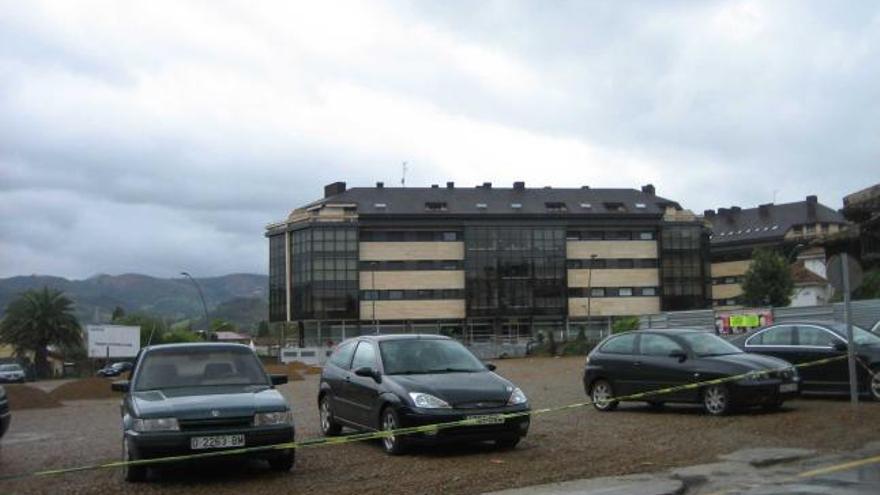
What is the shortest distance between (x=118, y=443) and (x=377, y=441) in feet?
16.5

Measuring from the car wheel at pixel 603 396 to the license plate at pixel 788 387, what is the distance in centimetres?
297

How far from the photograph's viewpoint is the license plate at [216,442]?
30.9 feet

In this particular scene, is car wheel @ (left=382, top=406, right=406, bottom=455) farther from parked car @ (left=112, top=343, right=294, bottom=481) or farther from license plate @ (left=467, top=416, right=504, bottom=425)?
parked car @ (left=112, top=343, right=294, bottom=481)

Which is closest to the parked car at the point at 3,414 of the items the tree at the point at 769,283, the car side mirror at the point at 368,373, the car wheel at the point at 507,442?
the car side mirror at the point at 368,373

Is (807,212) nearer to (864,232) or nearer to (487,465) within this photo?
(864,232)

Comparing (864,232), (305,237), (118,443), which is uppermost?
(305,237)

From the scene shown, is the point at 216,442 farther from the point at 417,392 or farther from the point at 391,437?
the point at 417,392

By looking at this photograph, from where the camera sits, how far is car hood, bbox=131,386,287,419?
9.55m

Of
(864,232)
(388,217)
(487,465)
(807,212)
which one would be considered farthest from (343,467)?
(807,212)

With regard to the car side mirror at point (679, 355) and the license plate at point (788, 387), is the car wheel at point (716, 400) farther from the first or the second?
the license plate at point (788, 387)

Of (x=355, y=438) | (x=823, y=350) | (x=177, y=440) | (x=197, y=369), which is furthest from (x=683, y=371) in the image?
(x=177, y=440)

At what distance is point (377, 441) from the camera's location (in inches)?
503

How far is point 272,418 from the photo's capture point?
9883 mm

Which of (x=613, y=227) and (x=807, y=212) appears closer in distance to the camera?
(x=613, y=227)
